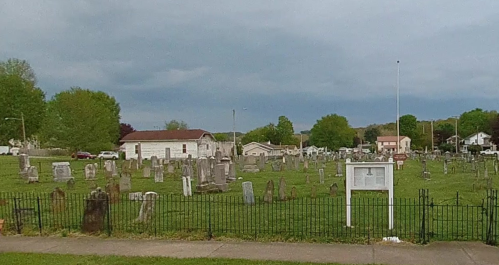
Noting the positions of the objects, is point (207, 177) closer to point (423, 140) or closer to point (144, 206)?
point (144, 206)

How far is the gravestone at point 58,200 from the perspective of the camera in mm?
13227

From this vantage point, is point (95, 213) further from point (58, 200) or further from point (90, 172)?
point (90, 172)

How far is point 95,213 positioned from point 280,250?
455cm

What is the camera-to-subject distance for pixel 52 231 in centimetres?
1097

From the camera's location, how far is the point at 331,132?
111 metres

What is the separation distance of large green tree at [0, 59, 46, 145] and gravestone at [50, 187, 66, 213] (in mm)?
56005

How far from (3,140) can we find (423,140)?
9056cm

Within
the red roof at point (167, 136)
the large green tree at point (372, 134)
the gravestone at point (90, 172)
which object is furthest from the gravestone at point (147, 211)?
the large green tree at point (372, 134)

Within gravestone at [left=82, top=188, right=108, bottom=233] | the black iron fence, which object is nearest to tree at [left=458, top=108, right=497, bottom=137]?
the black iron fence

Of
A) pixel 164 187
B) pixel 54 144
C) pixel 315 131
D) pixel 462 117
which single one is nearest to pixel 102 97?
pixel 54 144

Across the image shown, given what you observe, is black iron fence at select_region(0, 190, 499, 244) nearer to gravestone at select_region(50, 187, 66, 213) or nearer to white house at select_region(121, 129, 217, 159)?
gravestone at select_region(50, 187, 66, 213)

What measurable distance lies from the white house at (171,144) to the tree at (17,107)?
43.8 feet

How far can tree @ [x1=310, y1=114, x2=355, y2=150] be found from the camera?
111 m

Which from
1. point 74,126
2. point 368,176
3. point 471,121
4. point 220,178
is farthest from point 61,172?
point 471,121
